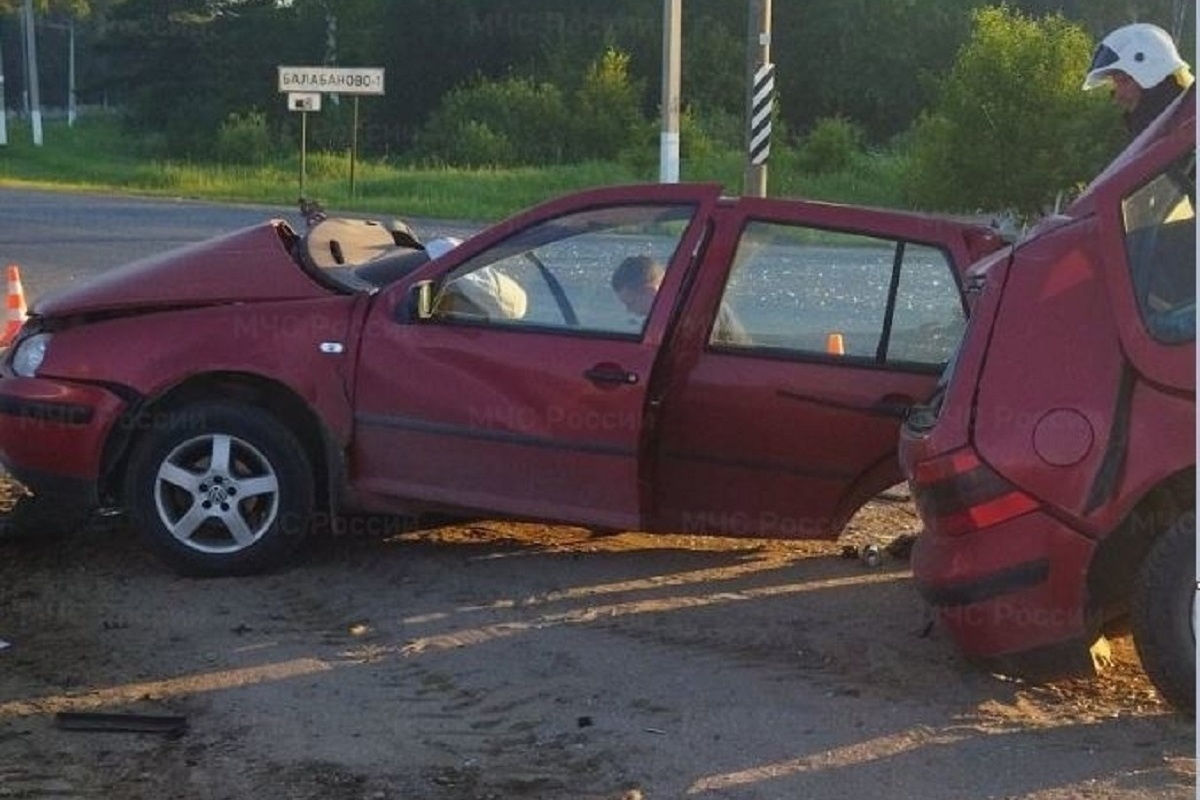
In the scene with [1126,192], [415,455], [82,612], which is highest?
[1126,192]

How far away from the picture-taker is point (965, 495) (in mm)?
5219

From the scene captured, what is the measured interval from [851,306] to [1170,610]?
215cm

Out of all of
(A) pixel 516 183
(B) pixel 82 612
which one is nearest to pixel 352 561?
(B) pixel 82 612

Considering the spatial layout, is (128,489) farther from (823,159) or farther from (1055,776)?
(823,159)

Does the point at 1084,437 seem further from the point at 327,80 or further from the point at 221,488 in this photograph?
the point at 327,80

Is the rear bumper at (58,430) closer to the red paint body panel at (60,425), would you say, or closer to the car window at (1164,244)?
the red paint body panel at (60,425)

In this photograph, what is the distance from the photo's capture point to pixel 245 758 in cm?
499

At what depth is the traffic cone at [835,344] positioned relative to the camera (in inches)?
265

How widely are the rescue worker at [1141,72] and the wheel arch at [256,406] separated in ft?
10.7

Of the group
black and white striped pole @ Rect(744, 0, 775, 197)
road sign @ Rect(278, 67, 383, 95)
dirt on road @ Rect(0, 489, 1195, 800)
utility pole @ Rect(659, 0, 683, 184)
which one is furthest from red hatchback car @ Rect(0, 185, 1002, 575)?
road sign @ Rect(278, 67, 383, 95)

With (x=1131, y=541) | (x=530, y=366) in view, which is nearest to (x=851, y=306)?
(x=530, y=366)

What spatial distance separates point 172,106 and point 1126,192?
75.6m

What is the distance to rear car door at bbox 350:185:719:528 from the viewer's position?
21.9ft

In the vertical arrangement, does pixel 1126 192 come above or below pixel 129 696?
above
